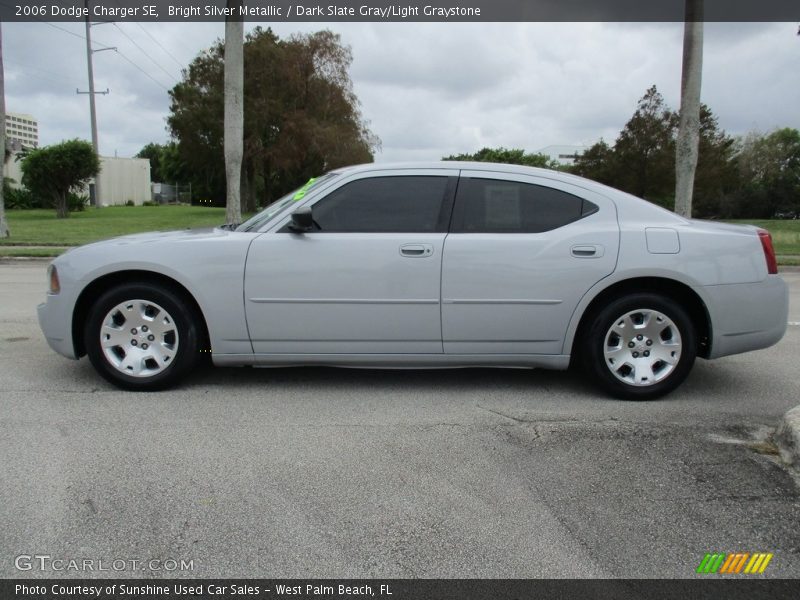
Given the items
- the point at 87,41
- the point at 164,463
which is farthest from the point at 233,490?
the point at 87,41

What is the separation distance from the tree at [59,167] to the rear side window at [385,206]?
102ft

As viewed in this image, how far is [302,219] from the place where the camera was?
169 inches

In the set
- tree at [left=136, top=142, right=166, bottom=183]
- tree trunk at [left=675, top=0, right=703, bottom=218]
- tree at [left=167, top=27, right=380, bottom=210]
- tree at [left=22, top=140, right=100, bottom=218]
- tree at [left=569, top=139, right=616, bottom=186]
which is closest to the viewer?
tree trunk at [left=675, top=0, right=703, bottom=218]

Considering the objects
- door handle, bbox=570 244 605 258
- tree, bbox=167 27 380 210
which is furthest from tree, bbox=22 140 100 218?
door handle, bbox=570 244 605 258

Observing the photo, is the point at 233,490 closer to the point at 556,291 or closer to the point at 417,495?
the point at 417,495

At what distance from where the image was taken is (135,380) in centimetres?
450

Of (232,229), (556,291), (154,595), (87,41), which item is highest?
(87,41)

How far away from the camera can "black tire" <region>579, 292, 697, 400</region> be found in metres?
4.40

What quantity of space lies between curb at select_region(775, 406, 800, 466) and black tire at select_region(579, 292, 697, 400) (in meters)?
0.83

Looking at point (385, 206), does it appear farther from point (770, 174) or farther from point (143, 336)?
point (770, 174)

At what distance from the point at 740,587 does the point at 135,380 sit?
3753 millimetres

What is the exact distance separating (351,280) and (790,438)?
106 inches

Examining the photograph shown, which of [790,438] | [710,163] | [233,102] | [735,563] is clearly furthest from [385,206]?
[710,163]

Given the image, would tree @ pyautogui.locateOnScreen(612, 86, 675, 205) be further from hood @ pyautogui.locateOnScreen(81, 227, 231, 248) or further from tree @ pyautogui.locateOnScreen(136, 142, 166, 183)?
tree @ pyautogui.locateOnScreen(136, 142, 166, 183)
